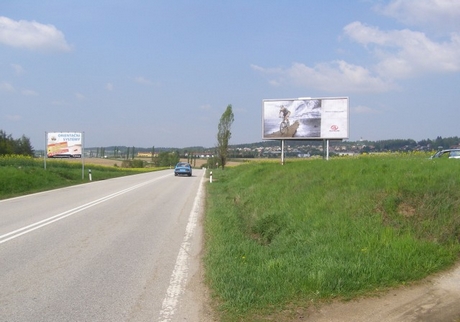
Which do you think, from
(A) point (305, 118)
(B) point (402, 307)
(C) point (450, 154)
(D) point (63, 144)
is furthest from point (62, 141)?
(B) point (402, 307)

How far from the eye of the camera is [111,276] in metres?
6.99

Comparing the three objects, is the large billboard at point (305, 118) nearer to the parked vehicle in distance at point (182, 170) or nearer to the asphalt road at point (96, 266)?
the asphalt road at point (96, 266)

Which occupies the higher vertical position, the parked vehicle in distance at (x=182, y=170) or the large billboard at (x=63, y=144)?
the large billboard at (x=63, y=144)

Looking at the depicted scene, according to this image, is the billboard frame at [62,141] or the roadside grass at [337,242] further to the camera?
the billboard frame at [62,141]

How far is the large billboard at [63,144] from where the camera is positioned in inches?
1534

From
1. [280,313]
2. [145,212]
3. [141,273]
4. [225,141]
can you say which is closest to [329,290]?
[280,313]

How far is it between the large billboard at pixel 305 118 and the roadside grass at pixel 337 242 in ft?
53.0

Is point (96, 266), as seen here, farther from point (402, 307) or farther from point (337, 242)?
point (402, 307)

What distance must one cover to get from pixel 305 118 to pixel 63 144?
70.0 ft

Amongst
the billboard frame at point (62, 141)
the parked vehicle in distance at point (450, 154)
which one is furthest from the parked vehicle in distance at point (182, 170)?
the parked vehicle in distance at point (450, 154)

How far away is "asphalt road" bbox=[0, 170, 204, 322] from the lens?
5512mm

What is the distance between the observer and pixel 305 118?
2973 cm

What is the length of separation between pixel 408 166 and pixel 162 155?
105 meters

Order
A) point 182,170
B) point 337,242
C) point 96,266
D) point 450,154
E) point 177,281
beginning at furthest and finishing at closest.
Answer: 1. point 182,170
2. point 450,154
3. point 337,242
4. point 96,266
5. point 177,281
